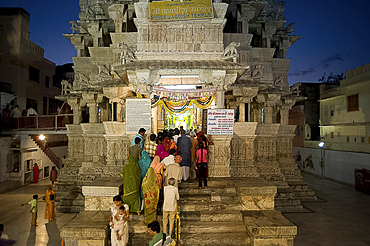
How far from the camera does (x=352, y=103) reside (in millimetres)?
19312

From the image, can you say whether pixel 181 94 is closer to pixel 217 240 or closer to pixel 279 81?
pixel 217 240

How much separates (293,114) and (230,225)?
23.7 meters

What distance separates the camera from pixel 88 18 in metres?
14.8

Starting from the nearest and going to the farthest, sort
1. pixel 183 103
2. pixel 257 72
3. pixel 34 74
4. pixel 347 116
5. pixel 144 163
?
pixel 144 163 < pixel 183 103 < pixel 257 72 < pixel 347 116 < pixel 34 74

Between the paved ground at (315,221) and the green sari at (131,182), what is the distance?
122 inches

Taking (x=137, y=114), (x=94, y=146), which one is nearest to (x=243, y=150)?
(x=137, y=114)

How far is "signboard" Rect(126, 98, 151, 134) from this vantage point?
27.7 ft

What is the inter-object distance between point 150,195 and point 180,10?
266 inches

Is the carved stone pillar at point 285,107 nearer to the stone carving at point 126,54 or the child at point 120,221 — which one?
the stone carving at point 126,54

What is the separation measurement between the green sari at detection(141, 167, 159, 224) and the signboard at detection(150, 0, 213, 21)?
5922 millimetres

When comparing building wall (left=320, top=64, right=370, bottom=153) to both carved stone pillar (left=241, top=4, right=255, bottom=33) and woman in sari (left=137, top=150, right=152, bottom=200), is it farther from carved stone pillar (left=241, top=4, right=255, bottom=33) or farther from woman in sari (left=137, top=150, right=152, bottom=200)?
woman in sari (left=137, top=150, right=152, bottom=200)

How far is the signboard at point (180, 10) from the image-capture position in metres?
8.72

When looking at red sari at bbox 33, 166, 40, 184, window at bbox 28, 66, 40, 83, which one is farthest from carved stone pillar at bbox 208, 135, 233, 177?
window at bbox 28, 66, 40, 83

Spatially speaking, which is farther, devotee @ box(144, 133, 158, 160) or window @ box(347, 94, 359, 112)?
window @ box(347, 94, 359, 112)
